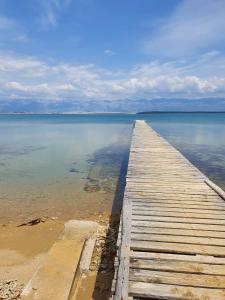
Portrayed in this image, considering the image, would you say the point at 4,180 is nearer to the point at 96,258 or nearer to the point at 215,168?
the point at 96,258

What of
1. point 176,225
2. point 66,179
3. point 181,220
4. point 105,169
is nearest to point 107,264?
point 176,225

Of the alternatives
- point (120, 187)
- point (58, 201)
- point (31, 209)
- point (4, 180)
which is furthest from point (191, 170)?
point (4, 180)

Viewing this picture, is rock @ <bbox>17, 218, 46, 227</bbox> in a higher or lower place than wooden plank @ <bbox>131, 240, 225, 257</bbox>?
lower

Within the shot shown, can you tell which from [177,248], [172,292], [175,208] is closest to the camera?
[172,292]

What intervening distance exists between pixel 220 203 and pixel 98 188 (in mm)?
6755

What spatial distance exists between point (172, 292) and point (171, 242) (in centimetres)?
137

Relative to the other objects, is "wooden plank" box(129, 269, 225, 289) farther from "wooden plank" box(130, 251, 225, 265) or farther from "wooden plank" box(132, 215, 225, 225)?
"wooden plank" box(132, 215, 225, 225)

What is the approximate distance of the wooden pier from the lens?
13.8ft

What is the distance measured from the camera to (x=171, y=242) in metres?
5.43

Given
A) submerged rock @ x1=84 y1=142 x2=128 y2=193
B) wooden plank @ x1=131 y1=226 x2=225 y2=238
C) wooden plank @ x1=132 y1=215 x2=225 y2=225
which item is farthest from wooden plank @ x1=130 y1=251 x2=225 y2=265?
submerged rock @ x1=84 y1=142 x2=128 y2=193

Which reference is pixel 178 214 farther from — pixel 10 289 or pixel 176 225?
pixel 10 289

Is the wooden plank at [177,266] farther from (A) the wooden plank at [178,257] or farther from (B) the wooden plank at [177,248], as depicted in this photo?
(B) the wooden plank at [177,248]

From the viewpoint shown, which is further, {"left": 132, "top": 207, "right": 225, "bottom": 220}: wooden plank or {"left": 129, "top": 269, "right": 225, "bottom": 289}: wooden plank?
{"left": 132, "top": 207, "right": 225, "bottom": 220}: wooden plank

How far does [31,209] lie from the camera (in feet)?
35.3
